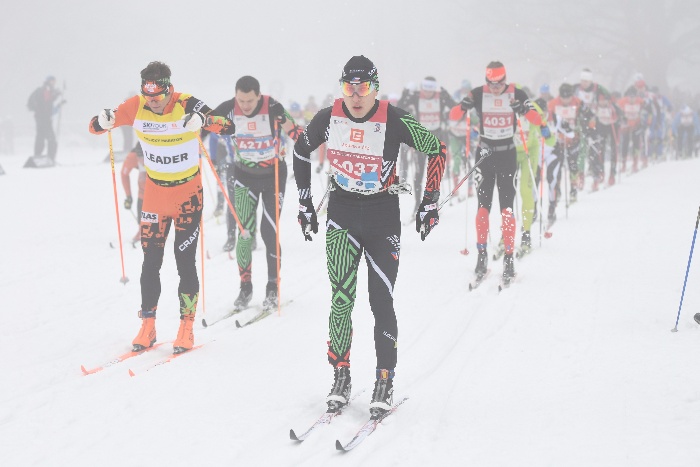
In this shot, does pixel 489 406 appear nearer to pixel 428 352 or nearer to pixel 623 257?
pixel 428 352

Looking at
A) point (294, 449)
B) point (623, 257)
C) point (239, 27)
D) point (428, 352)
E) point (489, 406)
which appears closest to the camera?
point (294, 449)

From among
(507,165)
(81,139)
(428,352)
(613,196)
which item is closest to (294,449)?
(428,352)

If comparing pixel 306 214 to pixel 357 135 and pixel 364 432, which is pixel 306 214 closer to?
pixel 357 135

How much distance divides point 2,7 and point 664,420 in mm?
79186

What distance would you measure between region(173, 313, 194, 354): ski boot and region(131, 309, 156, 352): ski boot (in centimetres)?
24

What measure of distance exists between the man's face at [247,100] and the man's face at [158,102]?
1.36m

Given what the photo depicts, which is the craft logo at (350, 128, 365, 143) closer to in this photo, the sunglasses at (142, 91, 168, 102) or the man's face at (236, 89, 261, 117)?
the sunglasses at (142, 91, 168, 102)

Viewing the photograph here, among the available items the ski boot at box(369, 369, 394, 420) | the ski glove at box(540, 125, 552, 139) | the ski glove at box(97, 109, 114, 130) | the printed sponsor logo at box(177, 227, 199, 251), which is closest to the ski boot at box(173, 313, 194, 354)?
the printed sponsor logo at box(177, 227, 199, 251)

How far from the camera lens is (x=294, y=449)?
4035 millimetres

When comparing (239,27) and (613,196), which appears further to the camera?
(239,27)

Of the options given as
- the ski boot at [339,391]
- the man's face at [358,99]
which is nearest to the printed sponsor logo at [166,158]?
the man's face at [358,99]

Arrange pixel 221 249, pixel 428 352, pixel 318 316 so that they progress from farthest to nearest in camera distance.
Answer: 1. pixel 221 249
2. pixel 318 316
3. pixel 428 352

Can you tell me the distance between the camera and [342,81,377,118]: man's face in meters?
4.16

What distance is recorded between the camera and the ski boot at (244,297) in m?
7.35
